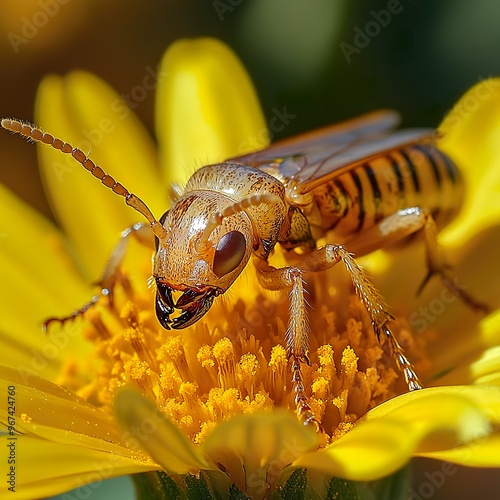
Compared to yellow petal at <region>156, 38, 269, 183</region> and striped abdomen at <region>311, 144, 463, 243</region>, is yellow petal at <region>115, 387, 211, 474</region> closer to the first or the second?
striped abdomen at <region>311, 144, 463, 243</region>

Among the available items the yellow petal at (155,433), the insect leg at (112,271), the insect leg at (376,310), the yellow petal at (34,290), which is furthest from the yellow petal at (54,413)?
the insect leg at (376,310)

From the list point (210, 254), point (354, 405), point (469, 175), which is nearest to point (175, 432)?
point (210, 254)

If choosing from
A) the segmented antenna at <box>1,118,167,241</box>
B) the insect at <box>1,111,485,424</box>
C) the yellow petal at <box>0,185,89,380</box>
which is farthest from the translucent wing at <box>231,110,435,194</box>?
the yellow petal at <box>0,185,89,380</box>

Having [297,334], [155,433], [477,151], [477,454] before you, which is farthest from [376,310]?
[477,151]

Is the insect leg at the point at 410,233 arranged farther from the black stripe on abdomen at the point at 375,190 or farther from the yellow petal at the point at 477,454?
the yellow petal at the point at 477,454

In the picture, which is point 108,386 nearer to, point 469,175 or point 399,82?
point 469,175

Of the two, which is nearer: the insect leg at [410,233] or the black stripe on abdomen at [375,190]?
the insect leg at [410,233]
